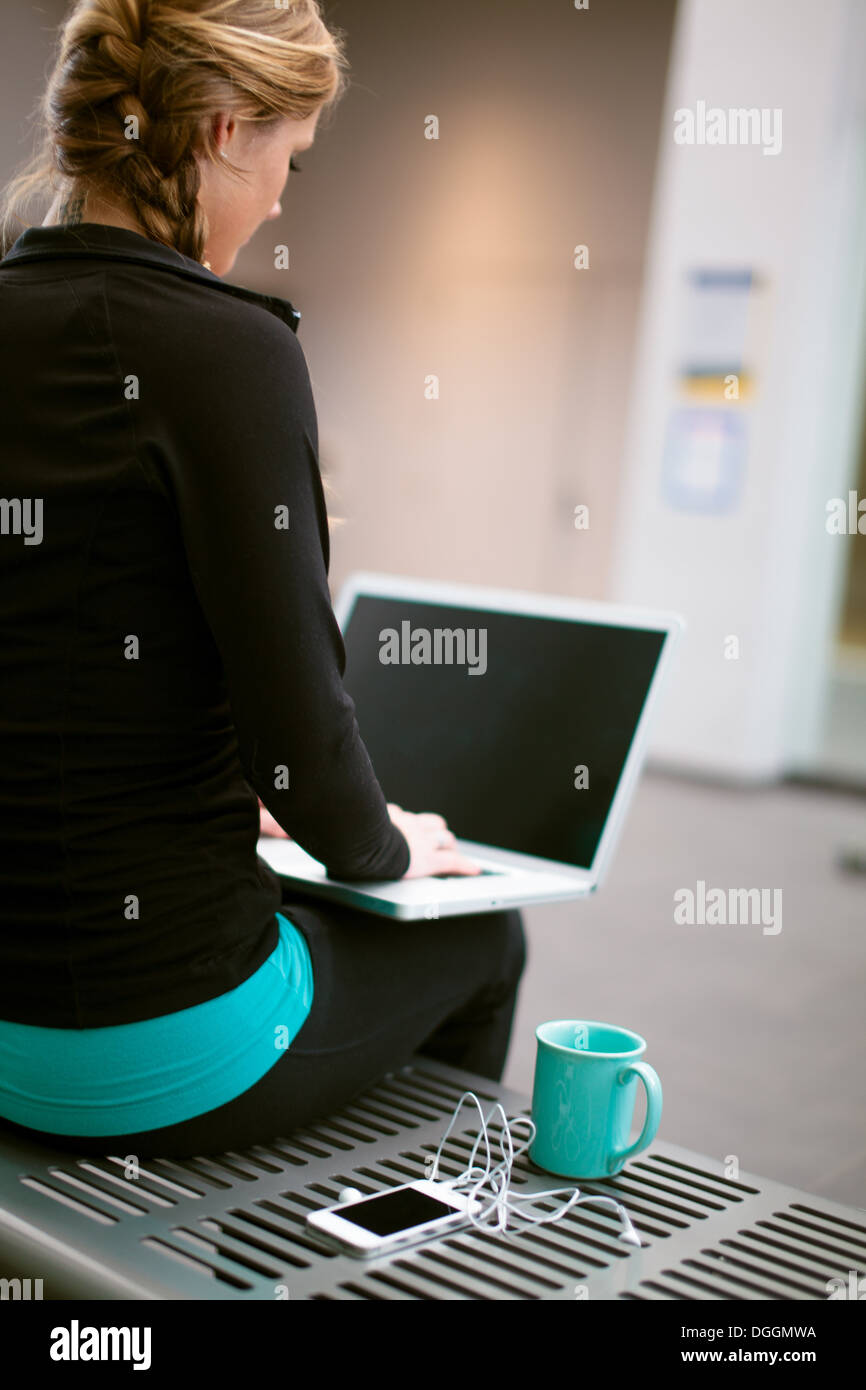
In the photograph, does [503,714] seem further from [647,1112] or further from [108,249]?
[108,249]

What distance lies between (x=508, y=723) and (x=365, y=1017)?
432 mm

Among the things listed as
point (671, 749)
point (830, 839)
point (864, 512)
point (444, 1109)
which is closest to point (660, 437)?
point (864, 512)

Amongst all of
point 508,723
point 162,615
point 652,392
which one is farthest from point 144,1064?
point 652,392

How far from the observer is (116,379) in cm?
97

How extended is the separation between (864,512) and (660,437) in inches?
33.5

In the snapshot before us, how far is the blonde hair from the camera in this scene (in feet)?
3.40

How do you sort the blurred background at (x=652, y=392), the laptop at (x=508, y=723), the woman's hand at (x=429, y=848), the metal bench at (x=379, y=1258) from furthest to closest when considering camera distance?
the blurred background at (x=652, y=392), the laptop at (x=508, y=723), the woman's hand at (x=429, y=848), the metal bench at (x=379, y=1258)

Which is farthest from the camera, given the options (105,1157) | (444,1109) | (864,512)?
(864,512)

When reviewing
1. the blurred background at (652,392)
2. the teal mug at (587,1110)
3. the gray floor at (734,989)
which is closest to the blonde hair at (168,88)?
the teal mug at (587,1110)

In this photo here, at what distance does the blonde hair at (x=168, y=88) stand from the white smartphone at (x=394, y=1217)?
0.79m

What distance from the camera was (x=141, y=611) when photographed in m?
1.00

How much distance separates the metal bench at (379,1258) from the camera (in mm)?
915

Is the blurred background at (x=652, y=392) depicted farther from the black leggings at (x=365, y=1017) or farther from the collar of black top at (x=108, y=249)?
the collar of black top at (x=108, y=249)
